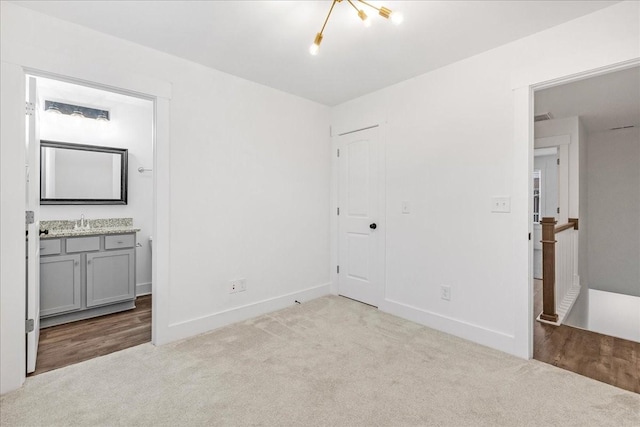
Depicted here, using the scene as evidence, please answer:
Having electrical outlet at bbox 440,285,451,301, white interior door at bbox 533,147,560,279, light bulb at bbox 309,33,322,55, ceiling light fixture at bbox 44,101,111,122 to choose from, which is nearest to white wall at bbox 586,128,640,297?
white interior door at bbox 533,147,560,279

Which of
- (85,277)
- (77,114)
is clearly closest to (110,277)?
(85,277)

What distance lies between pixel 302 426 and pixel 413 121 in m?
2.71

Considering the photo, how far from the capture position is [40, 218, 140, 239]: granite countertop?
304 cm

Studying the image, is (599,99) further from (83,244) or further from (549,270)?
(83,244)

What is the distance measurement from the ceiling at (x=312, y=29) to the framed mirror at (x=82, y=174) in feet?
6.16

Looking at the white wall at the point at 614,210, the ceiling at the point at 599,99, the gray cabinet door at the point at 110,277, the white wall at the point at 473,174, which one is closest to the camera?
the white wall at the point at 473,174

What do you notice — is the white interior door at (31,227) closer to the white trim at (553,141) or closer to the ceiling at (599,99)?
the ceiling at (599,99)

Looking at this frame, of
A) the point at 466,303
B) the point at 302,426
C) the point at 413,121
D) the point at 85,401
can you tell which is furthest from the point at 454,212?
the point at 85,401

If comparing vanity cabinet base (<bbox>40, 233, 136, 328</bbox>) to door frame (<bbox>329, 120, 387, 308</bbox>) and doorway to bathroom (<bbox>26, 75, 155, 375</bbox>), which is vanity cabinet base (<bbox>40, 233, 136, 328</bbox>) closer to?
doorway to bathroom (<bbox>26, 75, 155, 375</bbox>)

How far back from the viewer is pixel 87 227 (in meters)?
3.53

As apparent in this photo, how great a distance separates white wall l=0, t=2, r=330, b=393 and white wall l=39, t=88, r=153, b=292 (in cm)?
166

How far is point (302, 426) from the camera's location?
158 cm

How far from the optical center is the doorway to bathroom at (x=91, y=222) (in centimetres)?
280

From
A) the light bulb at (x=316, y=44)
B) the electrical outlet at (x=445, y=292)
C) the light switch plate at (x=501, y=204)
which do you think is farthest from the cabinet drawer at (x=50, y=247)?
the light switch plate at (x=501, y=204)
